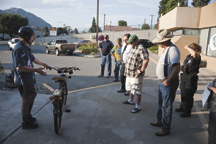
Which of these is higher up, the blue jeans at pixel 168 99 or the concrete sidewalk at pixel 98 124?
the blue jeans at pixel 168 99

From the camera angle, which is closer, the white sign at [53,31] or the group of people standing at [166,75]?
the group of people standing at [166,75]

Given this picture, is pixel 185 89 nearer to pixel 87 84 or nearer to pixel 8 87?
pixel 87 84

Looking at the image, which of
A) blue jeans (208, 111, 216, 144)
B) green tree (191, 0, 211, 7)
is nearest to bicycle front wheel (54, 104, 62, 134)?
blue jeans (208, 111, 216, 144)

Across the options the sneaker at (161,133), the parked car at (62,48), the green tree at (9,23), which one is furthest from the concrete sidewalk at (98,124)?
the green tree at (9,23)

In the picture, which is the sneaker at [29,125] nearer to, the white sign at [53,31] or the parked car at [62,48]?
the parked car at [62,48]

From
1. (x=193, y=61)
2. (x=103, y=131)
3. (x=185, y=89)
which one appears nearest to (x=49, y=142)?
(x=103, y=131)

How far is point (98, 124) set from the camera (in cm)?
376

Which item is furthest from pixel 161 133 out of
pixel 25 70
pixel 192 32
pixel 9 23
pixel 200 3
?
pixel 9 23

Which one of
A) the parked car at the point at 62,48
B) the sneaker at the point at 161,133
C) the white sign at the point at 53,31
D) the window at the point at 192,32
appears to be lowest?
the sneaker at the point at 161,133

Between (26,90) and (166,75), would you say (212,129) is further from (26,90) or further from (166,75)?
(26,90)

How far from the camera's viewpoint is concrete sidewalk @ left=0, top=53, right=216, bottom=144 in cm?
318

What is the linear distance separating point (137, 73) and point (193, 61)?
1.37 m

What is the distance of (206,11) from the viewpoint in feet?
40.4

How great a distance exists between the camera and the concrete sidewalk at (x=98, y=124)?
3.18 meters
